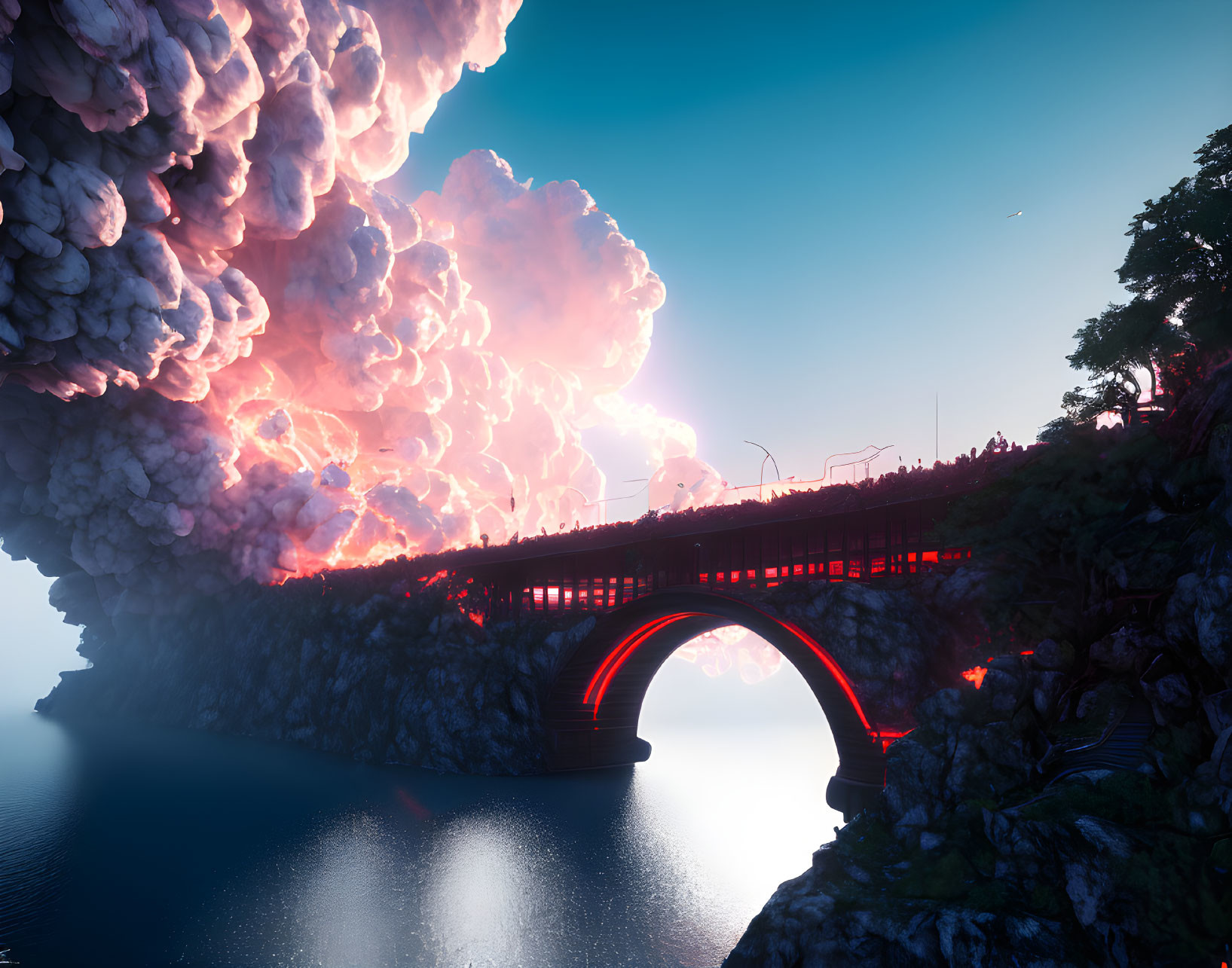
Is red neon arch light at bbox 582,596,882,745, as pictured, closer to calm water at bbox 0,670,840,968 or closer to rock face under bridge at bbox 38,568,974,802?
rock face under bridge at bbox 38,568,974,802

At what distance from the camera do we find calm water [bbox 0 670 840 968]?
800 inches

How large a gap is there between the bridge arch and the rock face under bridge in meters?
0.24

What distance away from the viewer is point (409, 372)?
69.1m

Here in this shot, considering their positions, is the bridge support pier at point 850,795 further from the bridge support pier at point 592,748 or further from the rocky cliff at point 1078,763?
the bridge support pier at point 592,748

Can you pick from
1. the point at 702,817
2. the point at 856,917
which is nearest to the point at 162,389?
the point at 702,817

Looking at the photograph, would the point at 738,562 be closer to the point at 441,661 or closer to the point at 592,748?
the point at 592,748

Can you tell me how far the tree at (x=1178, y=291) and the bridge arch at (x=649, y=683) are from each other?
14572 millimetres

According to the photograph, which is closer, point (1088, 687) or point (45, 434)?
point (1088, 687)

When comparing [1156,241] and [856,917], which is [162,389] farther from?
[1156,241]

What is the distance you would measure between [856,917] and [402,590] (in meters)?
41.9

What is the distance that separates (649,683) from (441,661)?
15086 mm

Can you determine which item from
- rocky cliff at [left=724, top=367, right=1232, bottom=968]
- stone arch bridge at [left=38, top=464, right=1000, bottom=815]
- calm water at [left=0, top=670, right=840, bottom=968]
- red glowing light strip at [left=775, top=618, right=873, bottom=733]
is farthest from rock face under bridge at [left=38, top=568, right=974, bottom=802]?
rocky cliff at [left=724, top=367, right=1232, bottom=968]

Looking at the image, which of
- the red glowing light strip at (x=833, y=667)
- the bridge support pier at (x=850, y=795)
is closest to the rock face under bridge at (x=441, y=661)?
the red glowing light strip at (x=833, y=667)

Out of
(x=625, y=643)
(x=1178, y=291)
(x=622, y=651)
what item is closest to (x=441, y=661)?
(x=622, y=651)
